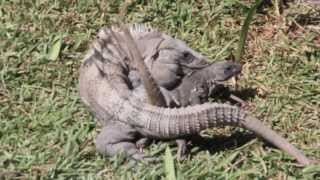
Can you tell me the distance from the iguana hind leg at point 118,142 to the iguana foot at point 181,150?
0.44 ft

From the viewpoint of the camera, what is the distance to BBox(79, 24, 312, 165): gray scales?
4246mm

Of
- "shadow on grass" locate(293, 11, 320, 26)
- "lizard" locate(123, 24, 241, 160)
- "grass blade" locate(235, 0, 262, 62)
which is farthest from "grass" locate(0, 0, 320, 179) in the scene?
"lizard" locate(123, 24, 241, 160)

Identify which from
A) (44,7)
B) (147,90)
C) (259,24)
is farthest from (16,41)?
(259,24)

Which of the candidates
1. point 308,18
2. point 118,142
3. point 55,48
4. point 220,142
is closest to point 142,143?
point 118,142

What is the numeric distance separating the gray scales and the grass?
0.26 feet

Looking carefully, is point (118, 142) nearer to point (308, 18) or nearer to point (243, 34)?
point (243, 34)

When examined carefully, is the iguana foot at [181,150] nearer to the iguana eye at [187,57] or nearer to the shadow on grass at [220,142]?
the shadow on grass at [220,142]

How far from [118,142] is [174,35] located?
1.16 metres

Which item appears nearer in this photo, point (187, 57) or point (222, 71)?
point (222, 71)

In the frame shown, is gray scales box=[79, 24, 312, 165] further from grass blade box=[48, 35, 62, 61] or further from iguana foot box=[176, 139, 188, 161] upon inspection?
grass blade box=[48, 35, 62, 61]

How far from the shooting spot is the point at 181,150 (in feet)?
14.0

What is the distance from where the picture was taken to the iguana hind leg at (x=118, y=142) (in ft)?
14.0

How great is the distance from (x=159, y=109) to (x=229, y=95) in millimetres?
625

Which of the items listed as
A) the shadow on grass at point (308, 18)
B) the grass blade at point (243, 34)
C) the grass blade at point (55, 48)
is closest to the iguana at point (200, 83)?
the grass blade at point (243, 34)
